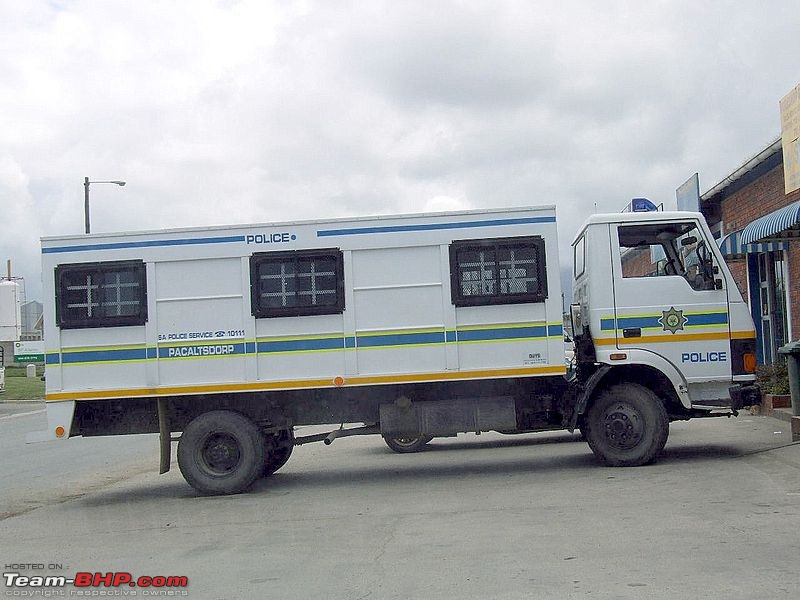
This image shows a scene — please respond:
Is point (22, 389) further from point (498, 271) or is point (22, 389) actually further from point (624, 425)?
point (624, 425)

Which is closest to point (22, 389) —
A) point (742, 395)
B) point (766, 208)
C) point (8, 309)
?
point (8, 309)

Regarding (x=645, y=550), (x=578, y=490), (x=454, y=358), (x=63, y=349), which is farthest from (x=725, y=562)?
(x=63, y=349)

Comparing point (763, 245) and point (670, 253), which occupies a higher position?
point (763, 245)

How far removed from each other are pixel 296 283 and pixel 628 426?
420 cm

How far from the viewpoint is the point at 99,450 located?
17938mm

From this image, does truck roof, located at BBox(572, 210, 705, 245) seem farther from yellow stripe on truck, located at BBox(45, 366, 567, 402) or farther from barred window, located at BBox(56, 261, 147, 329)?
barred window, located at BBox(56, 261, 147, 329)

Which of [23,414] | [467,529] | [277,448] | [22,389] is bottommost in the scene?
[23,414]

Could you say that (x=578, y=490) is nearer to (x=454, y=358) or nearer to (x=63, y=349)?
Answer: (x=454, y=358)

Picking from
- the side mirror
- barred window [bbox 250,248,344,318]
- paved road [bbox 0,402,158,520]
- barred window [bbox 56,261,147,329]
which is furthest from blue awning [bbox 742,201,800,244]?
paved road [bbox 0,402,158,520]

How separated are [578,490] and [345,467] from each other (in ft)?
14.2

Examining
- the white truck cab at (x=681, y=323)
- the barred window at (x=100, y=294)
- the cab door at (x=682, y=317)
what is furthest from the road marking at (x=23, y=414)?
the cab door at (x=682, y=317)

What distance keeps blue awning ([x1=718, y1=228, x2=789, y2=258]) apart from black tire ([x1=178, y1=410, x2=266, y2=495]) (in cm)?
799

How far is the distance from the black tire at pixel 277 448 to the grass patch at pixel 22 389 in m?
28.1

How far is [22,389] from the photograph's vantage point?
137 feet
